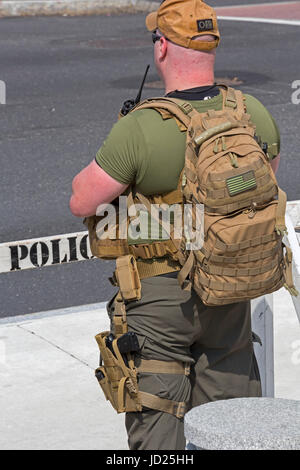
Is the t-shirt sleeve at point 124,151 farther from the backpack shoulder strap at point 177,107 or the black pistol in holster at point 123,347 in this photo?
the black pistol in holster at point 123,347

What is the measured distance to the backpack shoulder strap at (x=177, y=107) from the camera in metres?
3.79

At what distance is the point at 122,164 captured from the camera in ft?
12.4

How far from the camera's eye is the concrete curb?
21.4 metres

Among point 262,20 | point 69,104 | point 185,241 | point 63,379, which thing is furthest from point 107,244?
point 262,20

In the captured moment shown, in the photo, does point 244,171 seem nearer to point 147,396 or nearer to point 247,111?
point 247,111

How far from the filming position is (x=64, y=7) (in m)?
21.6

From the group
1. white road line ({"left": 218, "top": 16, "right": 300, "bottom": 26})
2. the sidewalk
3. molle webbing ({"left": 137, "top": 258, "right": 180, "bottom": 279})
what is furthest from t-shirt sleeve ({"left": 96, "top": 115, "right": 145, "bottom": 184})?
white road line ({"left": 218, "top": 16, "right": 300, "bottom": 26})

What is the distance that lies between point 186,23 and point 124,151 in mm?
555

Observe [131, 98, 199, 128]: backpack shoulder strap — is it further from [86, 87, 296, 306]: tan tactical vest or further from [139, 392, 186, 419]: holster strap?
[139, 392, 186, 419]: holster strap

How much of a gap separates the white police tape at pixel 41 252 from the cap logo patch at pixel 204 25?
2.38 meters

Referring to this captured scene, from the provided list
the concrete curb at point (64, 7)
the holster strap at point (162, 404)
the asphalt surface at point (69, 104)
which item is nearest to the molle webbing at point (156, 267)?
the holster strap at point (162, 404)

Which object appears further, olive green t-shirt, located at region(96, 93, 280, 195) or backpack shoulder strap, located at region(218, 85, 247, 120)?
backpack shoulder strap, located at region(218, 85, 247, 120)

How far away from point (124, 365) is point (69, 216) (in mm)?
5038

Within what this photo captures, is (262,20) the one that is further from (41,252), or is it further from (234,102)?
(234,102)
